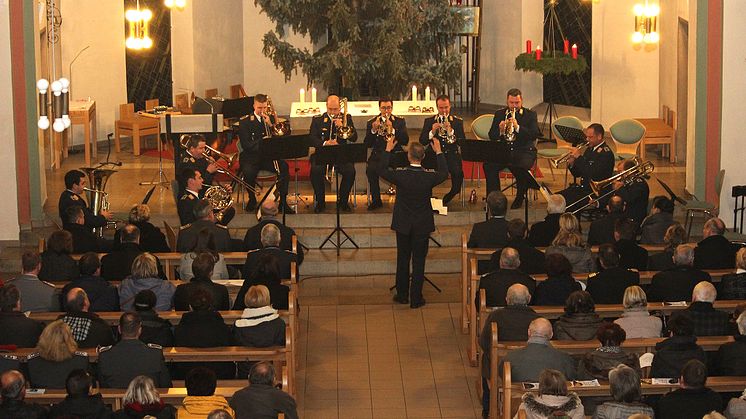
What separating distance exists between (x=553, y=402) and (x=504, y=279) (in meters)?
3.11

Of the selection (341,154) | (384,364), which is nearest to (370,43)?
(341,154)

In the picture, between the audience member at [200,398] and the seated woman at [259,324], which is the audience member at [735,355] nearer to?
the seated woman at [259,324]

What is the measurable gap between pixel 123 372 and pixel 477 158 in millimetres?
6361

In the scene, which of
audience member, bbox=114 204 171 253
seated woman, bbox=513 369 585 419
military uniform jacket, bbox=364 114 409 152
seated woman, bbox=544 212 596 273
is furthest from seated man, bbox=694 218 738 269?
audience member, bbox=114 204 171 253

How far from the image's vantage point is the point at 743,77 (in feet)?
53.1

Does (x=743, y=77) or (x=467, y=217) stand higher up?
(x=743, y=77)

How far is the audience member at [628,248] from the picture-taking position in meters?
12.6

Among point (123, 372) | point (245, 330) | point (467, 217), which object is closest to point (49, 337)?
point (123, 372)

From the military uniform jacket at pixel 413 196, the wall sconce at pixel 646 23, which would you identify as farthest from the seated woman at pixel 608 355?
the wall sconce at pixel 646 23

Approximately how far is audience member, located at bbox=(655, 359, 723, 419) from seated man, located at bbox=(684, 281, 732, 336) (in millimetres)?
1760

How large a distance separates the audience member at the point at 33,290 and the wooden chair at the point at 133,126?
30.6 feet

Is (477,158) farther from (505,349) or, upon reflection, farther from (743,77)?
(505,349)

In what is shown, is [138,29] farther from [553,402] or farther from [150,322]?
[553,402]

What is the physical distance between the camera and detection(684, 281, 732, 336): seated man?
10.4 metres
